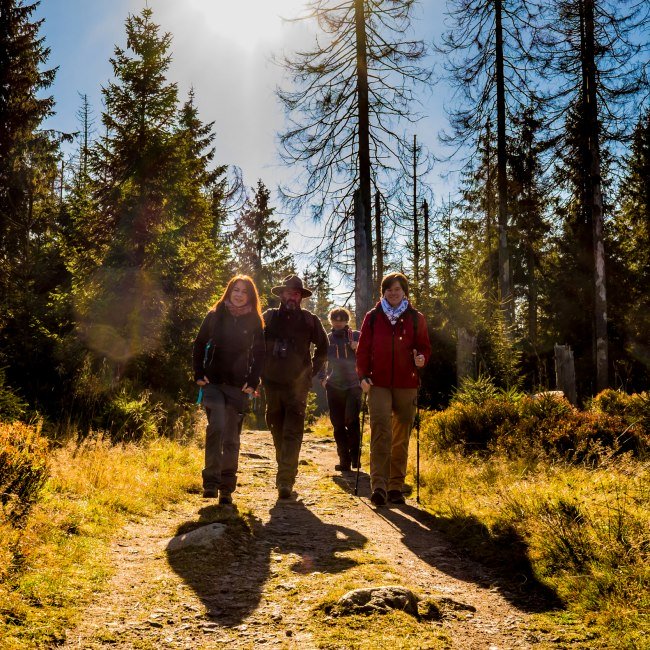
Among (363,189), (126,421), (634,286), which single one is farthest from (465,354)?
(634,286)

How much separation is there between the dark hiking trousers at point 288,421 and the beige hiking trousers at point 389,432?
2.86 ft

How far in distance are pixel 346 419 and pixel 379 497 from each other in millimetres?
2491

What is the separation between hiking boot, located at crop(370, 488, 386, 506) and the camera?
6289 mm

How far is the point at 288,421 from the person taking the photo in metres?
6.71

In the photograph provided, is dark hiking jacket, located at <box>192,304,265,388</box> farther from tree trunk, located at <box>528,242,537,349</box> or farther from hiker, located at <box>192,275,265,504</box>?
tree trunk, located at <box>528,242,537,349</box>

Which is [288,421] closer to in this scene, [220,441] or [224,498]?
[220,441]

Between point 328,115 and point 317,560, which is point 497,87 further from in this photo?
point 317,560

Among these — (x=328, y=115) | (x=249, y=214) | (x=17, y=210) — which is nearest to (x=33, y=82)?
(x=17, y=210)

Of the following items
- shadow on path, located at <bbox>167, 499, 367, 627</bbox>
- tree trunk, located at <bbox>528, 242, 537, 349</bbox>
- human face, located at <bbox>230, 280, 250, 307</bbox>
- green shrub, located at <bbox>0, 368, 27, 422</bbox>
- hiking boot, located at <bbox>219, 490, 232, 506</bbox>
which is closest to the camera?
shadow on path, located at <bbox>167, 499, 367, 627</bbox>

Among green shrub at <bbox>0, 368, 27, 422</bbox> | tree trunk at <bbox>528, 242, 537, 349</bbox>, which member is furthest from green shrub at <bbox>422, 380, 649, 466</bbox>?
tree trunk at <bbox>528, 242, 537, 349</bbox>

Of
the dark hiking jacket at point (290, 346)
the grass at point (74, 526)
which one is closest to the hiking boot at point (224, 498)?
the grass at point (74, 526)

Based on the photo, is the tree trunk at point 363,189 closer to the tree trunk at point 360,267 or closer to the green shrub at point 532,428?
the tree trunk at point 360,267

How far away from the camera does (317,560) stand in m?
4.37

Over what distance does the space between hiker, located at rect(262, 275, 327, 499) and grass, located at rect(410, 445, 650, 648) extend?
5.56ft
